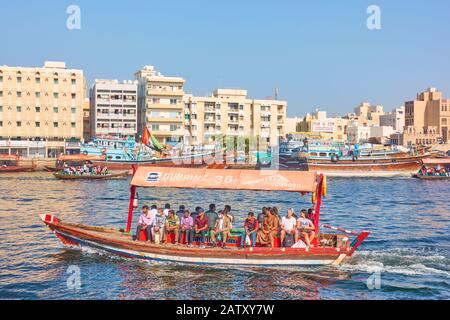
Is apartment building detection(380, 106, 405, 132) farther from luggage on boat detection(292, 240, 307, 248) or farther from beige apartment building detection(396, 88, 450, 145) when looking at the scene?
luggage on boat detection(292, 240, 307, 248)

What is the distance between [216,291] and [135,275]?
309cm

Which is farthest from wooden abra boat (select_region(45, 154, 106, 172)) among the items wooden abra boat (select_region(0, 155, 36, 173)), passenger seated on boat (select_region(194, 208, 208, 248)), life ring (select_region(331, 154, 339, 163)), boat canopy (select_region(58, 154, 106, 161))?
passenger seated on boat (select_region(194, 208, 208, 248))

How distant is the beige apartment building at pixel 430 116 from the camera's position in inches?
4707

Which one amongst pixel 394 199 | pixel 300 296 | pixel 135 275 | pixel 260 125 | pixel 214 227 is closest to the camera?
pixel 300 296

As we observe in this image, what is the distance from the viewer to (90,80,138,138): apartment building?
8538 centimetres

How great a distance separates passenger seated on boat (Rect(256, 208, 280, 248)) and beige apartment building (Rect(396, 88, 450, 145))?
10251 cm

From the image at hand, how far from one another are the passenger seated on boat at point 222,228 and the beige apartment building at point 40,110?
65548 millimetres

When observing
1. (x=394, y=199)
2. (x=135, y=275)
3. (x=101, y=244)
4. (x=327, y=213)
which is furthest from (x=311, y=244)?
(x=394, y=199)

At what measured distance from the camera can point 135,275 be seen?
18.3 m

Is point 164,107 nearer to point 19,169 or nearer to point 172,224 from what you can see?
point 19,169

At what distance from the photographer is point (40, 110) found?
3233 inches

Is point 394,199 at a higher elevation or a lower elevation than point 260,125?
lower

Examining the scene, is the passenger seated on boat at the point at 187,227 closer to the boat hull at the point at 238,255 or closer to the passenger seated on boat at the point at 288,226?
the boat hull at the point at 238,255
